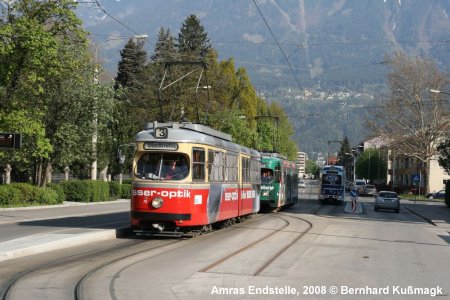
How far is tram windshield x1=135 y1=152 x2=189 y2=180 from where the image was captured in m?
18.8

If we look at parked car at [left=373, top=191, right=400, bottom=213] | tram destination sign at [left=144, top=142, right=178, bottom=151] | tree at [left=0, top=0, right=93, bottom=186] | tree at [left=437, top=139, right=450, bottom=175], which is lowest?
parked car at [left=373, top=191, right=400, bottom=213]

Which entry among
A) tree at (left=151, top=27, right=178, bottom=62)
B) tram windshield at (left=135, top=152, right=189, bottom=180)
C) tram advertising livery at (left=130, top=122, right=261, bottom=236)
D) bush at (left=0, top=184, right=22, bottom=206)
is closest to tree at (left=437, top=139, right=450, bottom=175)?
tree at (left=151, top=27, right=178, bottom=62)

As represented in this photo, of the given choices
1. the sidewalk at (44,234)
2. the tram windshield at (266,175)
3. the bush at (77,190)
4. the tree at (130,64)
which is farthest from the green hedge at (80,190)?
the tree at (130,64)

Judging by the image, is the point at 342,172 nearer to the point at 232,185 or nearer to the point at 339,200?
the point at 339,200

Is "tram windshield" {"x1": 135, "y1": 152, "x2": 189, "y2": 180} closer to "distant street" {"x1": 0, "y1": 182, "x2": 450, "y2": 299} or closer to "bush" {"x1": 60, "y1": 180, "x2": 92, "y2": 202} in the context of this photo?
"distant street" {"x1": 0, "y1": 182, "x2": 450, "y2": 299}

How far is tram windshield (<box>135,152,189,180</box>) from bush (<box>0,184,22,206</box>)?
18211mm

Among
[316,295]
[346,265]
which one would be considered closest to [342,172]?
[346,265]

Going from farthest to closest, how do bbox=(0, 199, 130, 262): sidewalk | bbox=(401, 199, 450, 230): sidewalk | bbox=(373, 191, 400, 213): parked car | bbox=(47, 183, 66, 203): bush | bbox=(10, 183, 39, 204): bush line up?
bbox=(373, 191, 400, 213): parked car
bbox=(47, 183, 66, 203): bush
bbox=(10, 183, 39, 204): bush
bbox=(401, 199, 450, 230): sidewalk
bbox=(0, 199, 130, 262): sidewalk

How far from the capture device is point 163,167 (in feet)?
62.2

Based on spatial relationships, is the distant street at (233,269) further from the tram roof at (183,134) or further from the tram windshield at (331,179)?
the tram windshield at (331,179)

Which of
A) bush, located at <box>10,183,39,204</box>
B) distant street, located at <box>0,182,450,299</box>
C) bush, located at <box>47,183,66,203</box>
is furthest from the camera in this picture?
bush, located at <box>47,183,66,203</box>

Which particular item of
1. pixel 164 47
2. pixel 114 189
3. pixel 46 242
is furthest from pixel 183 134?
pixel 164 47

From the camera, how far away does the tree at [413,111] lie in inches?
2677

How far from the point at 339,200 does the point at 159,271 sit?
143 ft
